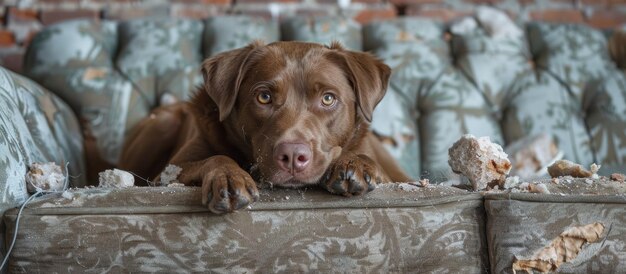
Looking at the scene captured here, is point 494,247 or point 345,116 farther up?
point 345,116

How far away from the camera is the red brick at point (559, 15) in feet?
13.2

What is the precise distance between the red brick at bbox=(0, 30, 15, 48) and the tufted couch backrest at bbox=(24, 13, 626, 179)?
664mm

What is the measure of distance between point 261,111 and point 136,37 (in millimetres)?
1524

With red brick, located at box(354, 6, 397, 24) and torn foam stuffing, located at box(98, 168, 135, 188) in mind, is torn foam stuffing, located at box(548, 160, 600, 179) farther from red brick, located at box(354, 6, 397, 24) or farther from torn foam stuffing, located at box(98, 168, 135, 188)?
red brick, located at box(354, 6, 397, 24)

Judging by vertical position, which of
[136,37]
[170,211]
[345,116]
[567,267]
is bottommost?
[567,267]

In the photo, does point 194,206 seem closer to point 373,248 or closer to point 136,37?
point 373,248

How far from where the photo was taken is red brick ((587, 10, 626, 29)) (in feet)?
13.3

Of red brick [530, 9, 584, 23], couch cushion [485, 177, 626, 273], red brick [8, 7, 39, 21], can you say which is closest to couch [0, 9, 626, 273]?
couch cushion [485, 177, 626, 273]

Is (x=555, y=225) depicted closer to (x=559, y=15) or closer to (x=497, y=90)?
(x=497, y=90)

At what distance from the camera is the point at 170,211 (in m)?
1.68

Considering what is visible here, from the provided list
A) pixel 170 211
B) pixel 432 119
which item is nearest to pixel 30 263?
pixel 170 211

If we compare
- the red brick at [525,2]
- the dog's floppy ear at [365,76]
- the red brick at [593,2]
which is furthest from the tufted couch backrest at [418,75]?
the dog's floppy ear at [365,76]

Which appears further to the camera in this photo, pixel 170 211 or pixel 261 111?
pixel 261 111

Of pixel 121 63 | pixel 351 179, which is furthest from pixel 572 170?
pixel 121 63
